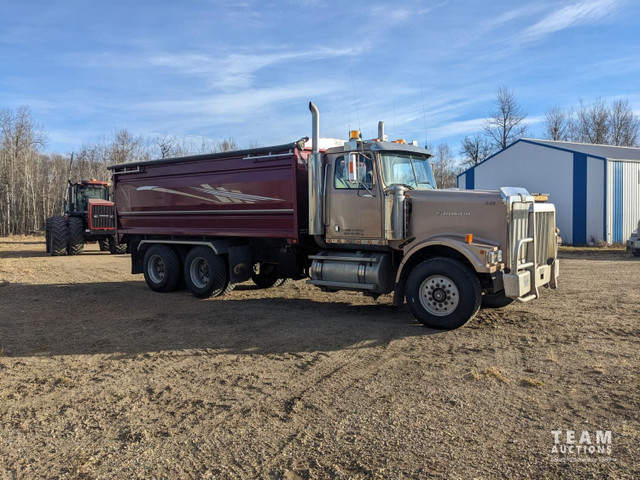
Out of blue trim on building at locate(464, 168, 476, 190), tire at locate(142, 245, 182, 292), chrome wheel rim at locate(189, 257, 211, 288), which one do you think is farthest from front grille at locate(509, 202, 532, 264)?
blue trim on building at locate(464, 168, 476, 190)

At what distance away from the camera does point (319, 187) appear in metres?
8.31

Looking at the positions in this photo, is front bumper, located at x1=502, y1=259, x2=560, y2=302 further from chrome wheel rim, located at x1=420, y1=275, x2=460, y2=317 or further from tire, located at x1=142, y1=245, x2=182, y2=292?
tire, located at x1=142, y1=245, x2=182, y2=292

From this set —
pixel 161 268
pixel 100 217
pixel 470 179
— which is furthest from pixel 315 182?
pixel 470 179

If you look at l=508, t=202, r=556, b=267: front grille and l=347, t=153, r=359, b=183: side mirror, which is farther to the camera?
l=347, t=153, r=359, b=183: side mirror

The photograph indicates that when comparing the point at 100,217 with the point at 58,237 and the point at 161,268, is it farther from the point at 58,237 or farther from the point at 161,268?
the point at 161,268

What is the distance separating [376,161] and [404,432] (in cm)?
481

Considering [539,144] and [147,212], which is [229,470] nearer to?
[147,212]

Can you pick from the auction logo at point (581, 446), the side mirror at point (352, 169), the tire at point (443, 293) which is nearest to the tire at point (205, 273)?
the side mirror at point (352, 169)

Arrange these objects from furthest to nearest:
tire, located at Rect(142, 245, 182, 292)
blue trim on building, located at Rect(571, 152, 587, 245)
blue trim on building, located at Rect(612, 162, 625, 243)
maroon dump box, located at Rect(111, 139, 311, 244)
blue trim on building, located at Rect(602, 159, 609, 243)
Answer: blue trim on building, located at Rect(571, 152, 587, 245) → blue trim on building, located at Rect(612, 162, 625, 243) → blue trim on building, located at Rect(602, 159, 609, 243) → tire, located at Rect(142, 245, 182, 292) → maroon dump box, located at Rect(111, 139, 311, 244)

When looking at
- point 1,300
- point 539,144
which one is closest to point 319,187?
point 1,300

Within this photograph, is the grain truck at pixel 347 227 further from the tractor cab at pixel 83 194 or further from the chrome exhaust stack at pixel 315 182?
the tractor cab at pixel 83 194

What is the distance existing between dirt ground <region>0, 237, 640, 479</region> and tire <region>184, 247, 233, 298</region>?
1057 mm

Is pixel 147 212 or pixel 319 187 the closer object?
pixel 319 187

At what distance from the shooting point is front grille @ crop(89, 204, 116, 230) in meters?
20.8
